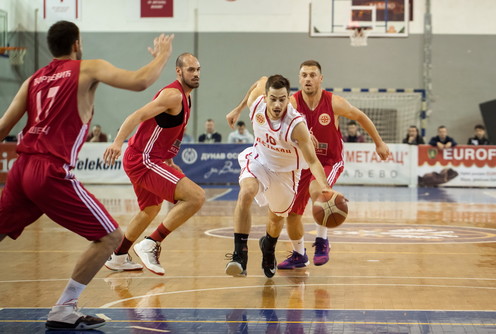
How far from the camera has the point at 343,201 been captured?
5934 millimetres

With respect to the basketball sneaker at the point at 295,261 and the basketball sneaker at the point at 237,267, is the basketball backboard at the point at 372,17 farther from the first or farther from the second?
the basketball sneaker at the point at 237,267

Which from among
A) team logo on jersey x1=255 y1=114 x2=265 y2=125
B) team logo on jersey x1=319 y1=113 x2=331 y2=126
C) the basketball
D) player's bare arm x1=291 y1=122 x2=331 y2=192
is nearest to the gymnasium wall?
team logo on jersey x1=319 y1=113 x2=331 y2=126

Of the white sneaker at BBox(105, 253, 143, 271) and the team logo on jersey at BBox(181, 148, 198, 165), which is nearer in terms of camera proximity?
the white sneaker at BBox(105, 253, 143, 271)

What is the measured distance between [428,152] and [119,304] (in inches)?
549

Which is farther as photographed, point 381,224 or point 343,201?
point 381,224

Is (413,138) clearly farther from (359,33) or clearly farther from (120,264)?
(120,264)

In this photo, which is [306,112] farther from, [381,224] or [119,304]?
[381,224]

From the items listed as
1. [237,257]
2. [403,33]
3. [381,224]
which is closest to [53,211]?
[237,257]

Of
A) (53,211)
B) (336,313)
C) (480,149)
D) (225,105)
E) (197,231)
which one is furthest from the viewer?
(225,105)

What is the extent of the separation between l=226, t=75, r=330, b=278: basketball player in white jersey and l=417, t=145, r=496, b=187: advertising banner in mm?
12076

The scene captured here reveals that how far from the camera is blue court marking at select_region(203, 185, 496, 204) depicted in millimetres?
14859

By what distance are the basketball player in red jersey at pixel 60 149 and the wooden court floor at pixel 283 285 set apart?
2.13 feet

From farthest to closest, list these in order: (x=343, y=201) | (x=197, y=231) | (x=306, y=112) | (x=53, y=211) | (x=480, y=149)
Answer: (x=480, y=149) < (x=197, y=231) < (x=306, y=112) < (x=343, y=201) < (x=53, y=211)

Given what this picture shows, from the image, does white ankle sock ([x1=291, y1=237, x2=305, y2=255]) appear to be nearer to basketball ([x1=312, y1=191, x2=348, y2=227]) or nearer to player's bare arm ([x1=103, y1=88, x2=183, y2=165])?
basketball ([x1=312, y1=191, x2=348, y2=227])
